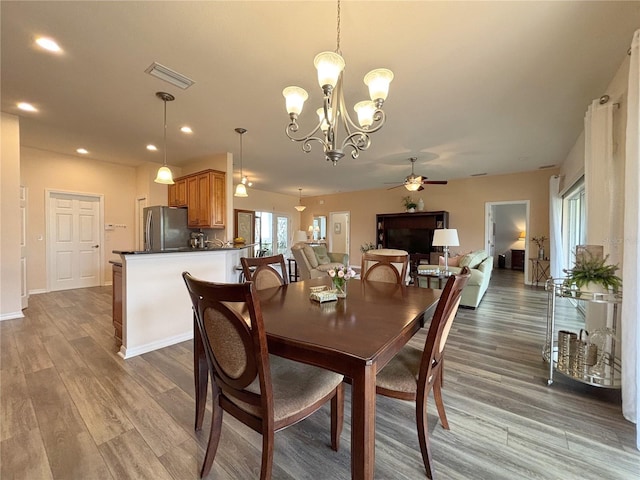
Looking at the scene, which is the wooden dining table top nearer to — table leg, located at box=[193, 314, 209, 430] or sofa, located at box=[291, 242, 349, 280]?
table leg, located at box=[193, 314, 209, 430]

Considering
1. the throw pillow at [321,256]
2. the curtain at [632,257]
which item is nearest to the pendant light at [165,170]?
the throw pillow at [321,256]

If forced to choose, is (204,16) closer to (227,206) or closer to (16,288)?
(227,206)

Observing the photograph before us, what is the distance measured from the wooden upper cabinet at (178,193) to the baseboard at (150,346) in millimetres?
3105

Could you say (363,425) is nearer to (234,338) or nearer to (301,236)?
(234,338)

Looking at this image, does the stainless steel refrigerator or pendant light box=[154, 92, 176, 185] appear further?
the stainless steel refrigerator

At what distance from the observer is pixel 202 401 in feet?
5.36

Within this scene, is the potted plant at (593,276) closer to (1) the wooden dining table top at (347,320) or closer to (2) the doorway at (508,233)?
(1) the wooden dining table top at (347,320)

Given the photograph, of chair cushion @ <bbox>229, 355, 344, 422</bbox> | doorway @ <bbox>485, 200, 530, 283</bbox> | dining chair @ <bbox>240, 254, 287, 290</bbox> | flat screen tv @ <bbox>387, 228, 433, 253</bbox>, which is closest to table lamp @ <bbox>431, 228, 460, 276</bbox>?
dining chair @ <bbox>240, 254, 287, 290</bbox>

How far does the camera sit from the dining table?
3.26ft

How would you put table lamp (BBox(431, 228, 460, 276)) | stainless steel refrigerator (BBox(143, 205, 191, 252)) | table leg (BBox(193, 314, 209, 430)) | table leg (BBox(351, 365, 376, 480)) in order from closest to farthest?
table leg (BBox(351, 365, 376, 480)) < table leg (BBox(193, 314, 209, 430)) < table lamp (BBox(431, 228, 460, 276)) < stainless steel refrigerator (BBox(143, 205, 191, 252))

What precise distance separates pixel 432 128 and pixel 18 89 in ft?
15.9

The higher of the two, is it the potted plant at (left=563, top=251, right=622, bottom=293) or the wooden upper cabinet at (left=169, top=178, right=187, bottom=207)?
the wooden upper cabinet at (left=169, top=178, right=187, bottom=207)

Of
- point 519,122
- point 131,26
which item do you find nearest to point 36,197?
point 131,26

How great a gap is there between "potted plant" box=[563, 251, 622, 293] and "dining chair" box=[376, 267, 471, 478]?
1292mm
